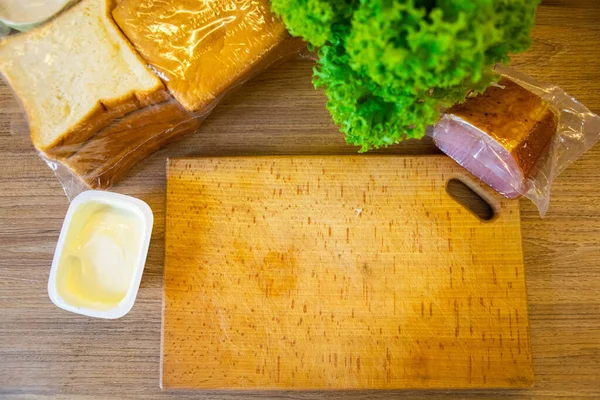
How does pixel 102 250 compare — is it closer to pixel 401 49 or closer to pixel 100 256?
pixel 100 256

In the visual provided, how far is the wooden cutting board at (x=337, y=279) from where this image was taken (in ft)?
3.57

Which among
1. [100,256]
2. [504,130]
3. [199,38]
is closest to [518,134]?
[504,130]

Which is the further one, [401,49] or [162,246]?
[162,246]

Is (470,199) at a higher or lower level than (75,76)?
lower

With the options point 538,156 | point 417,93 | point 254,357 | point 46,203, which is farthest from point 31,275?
point 538,156

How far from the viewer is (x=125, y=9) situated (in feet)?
3.29

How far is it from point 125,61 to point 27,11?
25cm

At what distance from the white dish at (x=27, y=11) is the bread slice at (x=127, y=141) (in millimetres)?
261

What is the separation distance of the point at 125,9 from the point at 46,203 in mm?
477

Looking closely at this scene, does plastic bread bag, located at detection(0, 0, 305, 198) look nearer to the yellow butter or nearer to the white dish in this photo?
the white dish

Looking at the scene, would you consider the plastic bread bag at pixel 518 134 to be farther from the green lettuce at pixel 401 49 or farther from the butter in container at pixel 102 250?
the butter in container at pixel 102 250

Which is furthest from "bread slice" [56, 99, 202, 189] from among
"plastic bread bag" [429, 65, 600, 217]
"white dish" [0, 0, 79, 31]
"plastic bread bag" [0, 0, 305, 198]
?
"plastic bread bag" [429, 65, 600, 217]

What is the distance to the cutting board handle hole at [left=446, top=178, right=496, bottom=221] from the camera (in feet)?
3.79

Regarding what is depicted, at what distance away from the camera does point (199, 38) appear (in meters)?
1.00
